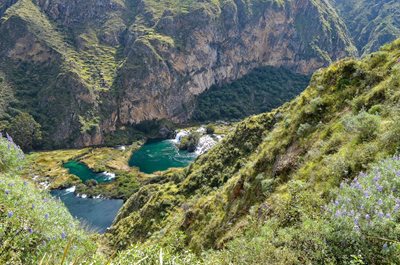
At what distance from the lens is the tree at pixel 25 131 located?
155875mm

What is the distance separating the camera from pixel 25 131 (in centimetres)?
15862

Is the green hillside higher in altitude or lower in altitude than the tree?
higher

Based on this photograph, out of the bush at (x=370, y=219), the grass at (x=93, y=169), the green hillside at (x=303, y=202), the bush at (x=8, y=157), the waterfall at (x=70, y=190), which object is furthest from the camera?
the waterfall at (x=70, y=190)

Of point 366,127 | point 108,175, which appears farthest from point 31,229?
point 108,175

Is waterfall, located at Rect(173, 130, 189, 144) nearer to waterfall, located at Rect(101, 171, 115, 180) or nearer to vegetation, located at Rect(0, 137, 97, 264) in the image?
waterfall, located at Rect(101, 171, 115, 180)

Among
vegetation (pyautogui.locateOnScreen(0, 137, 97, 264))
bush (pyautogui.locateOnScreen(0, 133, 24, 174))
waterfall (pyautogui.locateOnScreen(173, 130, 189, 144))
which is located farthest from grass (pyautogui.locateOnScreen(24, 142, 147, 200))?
vegetation (pyautogui.locateOnScreen(0, 137, 97, 264))

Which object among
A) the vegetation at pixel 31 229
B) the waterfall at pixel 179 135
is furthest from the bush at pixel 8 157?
the waterfall at pixel 179 135

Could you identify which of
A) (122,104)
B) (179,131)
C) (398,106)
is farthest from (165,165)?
(398,106)

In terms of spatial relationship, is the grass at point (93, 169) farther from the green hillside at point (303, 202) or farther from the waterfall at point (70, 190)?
the green hillside at point (303, 202)

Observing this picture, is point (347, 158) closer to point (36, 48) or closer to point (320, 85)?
point (320, 85)

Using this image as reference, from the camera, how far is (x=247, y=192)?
77.9 feet

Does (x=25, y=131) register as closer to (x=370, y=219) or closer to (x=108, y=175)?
(x=108, y=175)

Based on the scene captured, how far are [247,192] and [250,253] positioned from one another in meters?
14.1

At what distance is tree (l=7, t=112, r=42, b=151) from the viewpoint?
511ft
